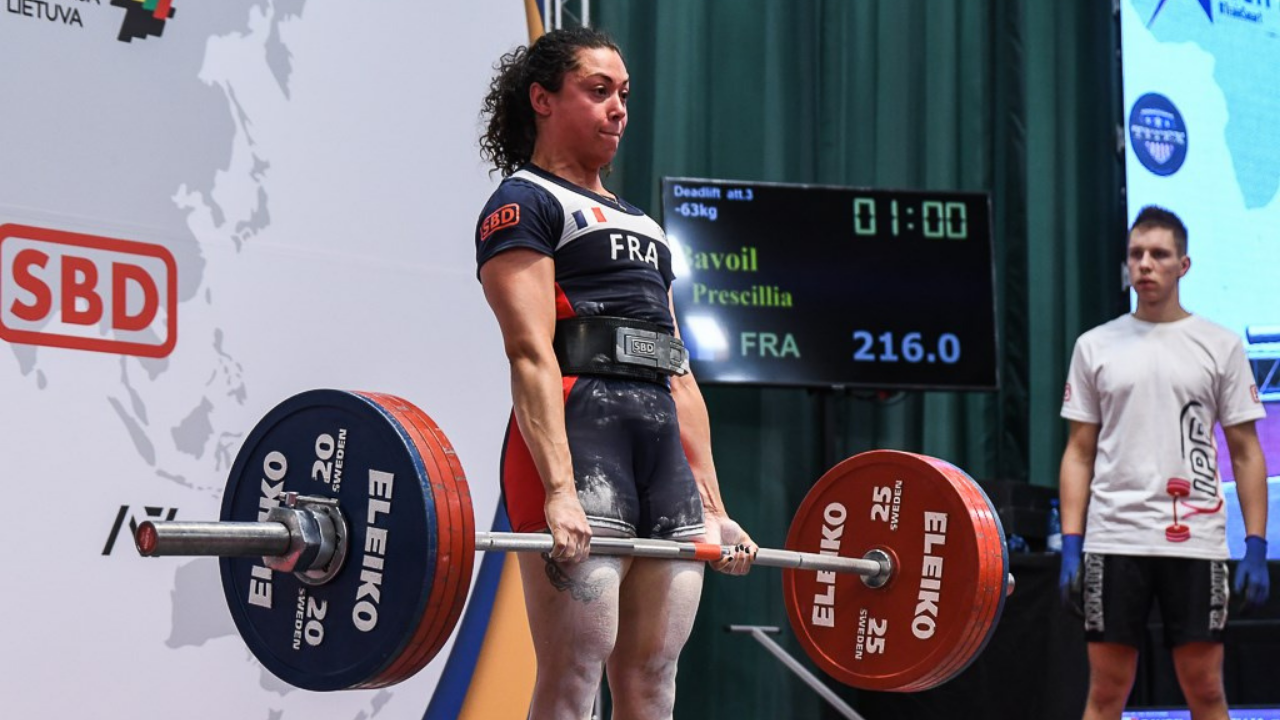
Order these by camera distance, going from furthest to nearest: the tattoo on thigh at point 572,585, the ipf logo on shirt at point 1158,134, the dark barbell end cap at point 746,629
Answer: the ipf logo on shirt at point 1158,134, the dark barbell end cap at point 746,629, the tattoo on thigh at point 572,585

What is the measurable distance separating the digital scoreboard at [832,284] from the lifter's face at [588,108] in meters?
2.11

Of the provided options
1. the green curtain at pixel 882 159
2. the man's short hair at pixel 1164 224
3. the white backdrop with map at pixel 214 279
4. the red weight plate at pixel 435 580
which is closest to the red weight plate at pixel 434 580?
the red weight plate at pixel 435 580

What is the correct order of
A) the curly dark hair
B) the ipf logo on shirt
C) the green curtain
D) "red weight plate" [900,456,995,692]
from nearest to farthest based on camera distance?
the curly dark hair < "red weight plate" [900,456,995,692] < the green curtain < the ipf logo on shirt

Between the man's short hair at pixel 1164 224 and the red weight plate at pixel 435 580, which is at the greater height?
the man's short hair at pixel 1164 224

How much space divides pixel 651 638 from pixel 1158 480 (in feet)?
6.15

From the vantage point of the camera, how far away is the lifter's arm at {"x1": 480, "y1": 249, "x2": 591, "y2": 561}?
7.01 ft

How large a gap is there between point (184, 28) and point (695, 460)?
1.72 m

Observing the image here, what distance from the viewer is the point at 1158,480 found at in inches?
145

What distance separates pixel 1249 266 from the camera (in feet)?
17.1

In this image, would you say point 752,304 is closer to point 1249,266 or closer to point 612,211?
point 1249,266

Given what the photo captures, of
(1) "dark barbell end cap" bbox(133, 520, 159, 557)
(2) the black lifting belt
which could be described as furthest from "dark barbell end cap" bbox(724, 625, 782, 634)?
(1) "dark barbell end cap" bbox(133, 520, 159, 557)

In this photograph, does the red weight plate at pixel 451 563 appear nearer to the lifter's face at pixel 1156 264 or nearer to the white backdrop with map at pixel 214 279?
the white backdrop with map at pixel 214 279

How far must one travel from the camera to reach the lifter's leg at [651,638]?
7.49 ft

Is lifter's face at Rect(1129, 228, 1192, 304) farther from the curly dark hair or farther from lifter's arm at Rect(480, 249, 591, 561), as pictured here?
lifter's arm at Rect(480, 249, 591, 561)
